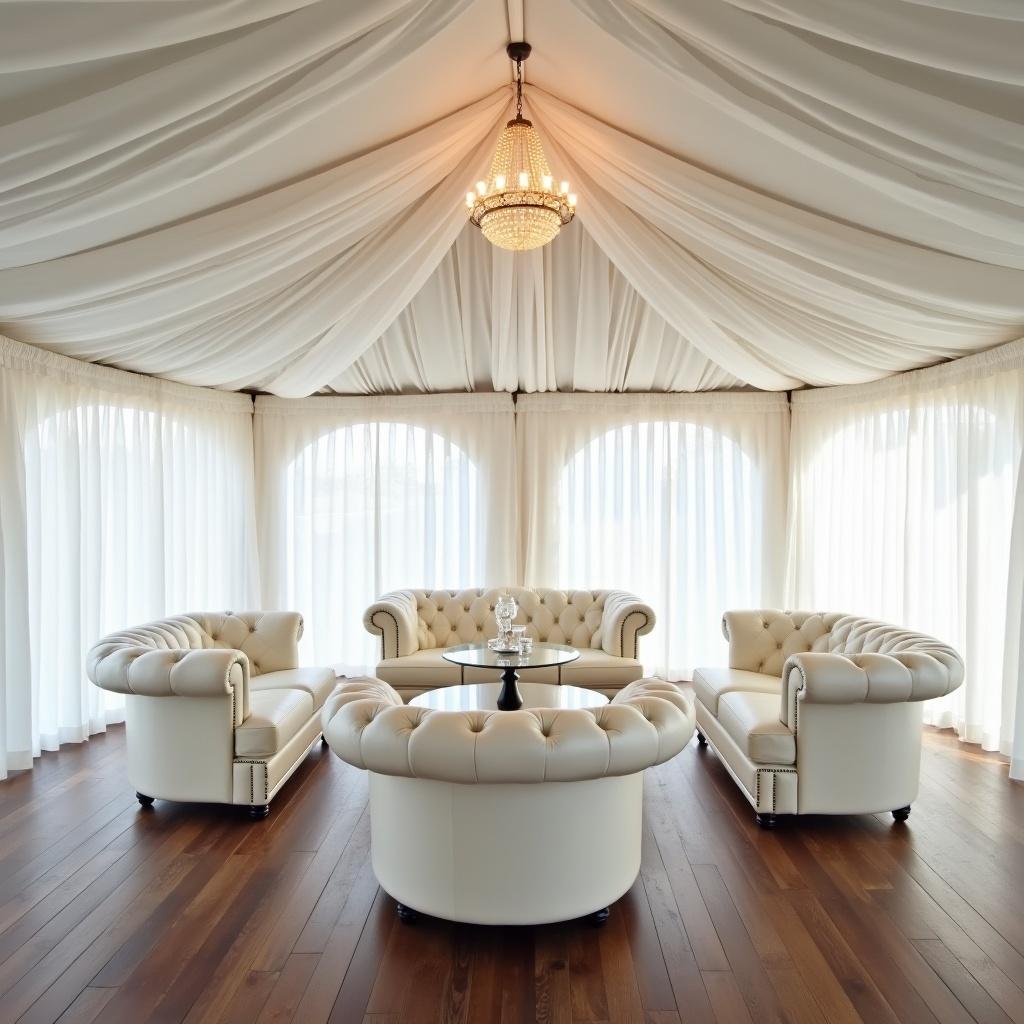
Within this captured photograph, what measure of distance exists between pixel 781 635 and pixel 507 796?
3.08 m

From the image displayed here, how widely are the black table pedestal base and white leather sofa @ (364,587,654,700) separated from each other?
4.16 feet

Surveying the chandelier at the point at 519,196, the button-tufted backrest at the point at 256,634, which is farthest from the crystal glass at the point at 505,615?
the chandelier at the point at 519,196

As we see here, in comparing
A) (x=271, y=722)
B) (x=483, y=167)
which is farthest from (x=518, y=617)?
(x=483, y=167)

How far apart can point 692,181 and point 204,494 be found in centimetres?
485

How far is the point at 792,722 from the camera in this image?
3898mm

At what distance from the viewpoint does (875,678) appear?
3.66m

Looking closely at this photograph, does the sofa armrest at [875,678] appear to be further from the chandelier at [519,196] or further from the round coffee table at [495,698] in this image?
the chandelier at [519,196]

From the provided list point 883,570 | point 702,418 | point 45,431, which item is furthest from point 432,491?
A: point 883,570

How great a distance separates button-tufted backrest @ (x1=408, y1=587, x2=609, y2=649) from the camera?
20.0 ft

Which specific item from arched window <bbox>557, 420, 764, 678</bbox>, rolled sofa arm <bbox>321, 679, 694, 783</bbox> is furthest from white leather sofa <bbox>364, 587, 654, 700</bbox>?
rolled sofa arm <bbox>321, 679, 694, 783</bbox>

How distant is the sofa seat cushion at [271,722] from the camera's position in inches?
159

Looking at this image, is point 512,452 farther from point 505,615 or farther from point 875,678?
point 875,678

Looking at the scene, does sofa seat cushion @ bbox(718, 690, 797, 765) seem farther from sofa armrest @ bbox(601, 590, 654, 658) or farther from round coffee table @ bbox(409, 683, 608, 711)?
sofa armrest @ bbox(601, 590, 654, 658)

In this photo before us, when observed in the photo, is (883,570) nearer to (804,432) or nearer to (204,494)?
(804,432)
